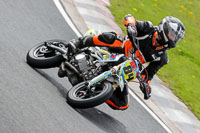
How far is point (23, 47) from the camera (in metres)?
7.23

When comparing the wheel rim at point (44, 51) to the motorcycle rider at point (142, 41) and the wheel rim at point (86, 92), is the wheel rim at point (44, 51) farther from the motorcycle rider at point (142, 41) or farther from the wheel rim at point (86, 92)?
the wheel rim at point (86, 92)

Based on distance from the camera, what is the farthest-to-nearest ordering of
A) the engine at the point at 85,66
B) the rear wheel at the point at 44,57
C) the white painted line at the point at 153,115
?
the white painted line at the point at 153,115, the rear wheel at the point at 44,57, the engine at the point at 85,66

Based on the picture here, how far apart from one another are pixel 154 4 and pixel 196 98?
5845mm

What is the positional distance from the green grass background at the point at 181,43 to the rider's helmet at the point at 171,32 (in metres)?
3.52

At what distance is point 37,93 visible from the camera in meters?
5.70

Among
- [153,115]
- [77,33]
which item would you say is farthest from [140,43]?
[77,33]

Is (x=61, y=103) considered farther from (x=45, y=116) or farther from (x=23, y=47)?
(x=23, y=47)

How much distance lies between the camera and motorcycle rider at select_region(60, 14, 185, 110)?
6.08 meters

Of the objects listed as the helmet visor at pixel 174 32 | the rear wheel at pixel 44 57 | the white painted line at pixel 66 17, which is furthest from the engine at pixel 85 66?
the white painted line at pixel 66 17

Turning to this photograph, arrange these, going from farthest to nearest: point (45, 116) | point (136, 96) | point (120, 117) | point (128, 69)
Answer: point (136, 96), point (120, 117), point (128, 69), point (45, 116)

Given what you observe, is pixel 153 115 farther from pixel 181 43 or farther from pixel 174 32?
pixel 181 43

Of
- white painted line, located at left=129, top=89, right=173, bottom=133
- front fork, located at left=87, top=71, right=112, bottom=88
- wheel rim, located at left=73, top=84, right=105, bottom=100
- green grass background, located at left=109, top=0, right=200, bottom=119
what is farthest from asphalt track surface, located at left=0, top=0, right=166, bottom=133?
green grass background, located at left=109, top=0, right=200, bottom=119

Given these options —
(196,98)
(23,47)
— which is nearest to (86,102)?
(23,47)

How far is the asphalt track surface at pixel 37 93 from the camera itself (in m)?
4.95
